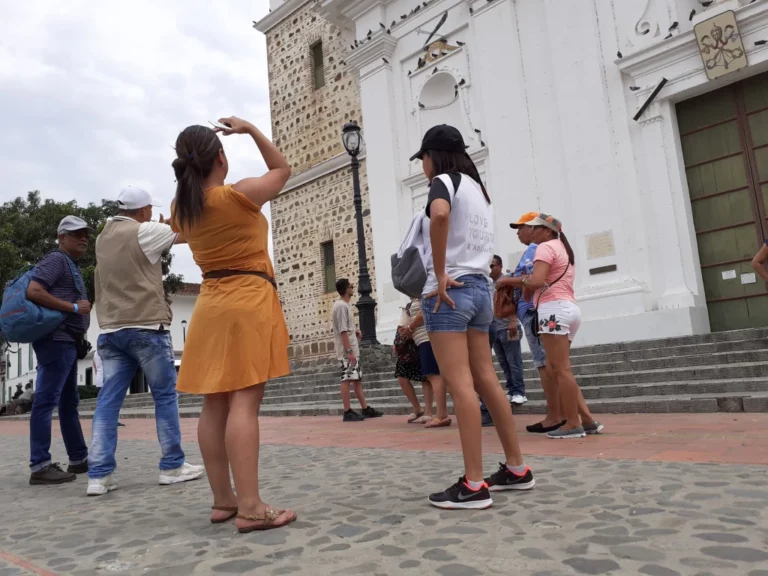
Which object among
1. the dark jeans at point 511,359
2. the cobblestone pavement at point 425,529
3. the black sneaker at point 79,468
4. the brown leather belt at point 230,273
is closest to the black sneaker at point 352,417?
the dark jeans at point 511,359

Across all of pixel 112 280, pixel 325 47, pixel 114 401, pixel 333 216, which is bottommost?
pixel 114 401

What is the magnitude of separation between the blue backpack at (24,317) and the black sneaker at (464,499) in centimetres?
287

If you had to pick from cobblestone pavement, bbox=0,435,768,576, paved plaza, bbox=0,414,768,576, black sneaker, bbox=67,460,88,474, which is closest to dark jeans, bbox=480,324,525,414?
paved plaza, bbox=0,414,768,576

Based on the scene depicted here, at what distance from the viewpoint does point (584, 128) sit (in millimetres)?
10555

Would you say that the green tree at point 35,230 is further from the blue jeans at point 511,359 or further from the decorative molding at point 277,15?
the blue jeans at point 511,359

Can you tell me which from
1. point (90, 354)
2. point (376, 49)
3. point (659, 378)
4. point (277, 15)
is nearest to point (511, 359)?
point (659, 378)

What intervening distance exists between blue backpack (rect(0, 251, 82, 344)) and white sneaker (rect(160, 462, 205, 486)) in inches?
48.5

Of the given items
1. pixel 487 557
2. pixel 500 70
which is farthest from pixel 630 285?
pixel 487 557

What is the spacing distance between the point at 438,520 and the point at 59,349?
301 cm

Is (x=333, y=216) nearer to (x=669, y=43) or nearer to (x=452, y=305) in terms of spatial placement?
(x=669, y=43)

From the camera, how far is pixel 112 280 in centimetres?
389

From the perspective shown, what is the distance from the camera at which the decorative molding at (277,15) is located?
1891cm

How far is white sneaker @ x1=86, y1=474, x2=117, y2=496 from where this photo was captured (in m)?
3.65

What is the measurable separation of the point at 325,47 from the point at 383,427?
1409 centimetres
